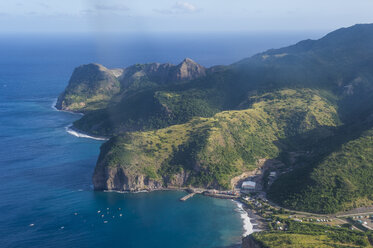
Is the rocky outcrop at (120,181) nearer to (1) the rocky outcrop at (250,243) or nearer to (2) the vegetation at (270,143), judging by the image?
(2) the vegetation at (270,143)

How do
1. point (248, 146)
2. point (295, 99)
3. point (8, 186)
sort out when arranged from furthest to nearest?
1. point (295, 99)
2. point (248, 146)
3. point (8, 186)

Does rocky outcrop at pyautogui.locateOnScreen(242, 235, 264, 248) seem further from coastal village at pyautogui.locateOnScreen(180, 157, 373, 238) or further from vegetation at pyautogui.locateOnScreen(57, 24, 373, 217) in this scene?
vegetation at pyautogui.locateOnScreen(57, 24, 373, 217)

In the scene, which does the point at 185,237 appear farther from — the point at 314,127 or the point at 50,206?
the point at 314,127

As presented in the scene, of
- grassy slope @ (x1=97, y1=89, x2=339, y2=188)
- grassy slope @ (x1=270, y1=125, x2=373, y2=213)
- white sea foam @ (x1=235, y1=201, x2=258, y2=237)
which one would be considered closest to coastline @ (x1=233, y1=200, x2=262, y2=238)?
white sea foam @ (x1=235, y1=201, x2=258, y2=237)

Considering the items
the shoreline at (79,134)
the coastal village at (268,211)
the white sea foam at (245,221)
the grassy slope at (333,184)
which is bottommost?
the white sea foam at (245,221)

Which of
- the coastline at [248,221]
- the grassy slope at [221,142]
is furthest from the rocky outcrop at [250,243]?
the grassy slope at [221,142]

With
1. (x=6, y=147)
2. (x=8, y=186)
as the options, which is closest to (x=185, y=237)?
(x=8, y=186)
